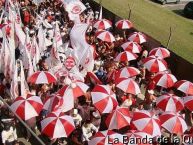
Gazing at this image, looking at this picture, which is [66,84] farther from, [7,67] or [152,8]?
[152,8]

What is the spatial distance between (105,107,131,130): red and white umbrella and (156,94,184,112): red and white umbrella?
6.25ft

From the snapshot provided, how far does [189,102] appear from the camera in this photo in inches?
592

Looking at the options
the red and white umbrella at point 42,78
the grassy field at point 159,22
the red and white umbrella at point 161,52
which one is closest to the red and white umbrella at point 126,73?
the red and white umbrella at point 42,78

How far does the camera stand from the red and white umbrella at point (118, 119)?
12.9m

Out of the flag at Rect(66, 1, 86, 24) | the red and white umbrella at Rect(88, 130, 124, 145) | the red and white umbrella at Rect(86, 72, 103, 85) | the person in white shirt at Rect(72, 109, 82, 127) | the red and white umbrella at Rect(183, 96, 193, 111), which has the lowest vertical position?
the person in white shirt at Rect(72, 109, 82, 127)

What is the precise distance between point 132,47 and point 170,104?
561 cm

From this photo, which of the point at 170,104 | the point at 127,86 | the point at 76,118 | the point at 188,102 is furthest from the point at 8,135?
the point at 188,102

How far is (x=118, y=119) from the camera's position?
13.0 meters

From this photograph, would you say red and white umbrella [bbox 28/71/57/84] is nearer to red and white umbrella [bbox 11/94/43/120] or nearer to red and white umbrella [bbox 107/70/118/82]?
red and white umbrella [bbox 11/94/43/120]

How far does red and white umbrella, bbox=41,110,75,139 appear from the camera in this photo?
12.3 metres

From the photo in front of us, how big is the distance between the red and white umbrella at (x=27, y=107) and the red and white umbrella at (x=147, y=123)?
3144 millimetres

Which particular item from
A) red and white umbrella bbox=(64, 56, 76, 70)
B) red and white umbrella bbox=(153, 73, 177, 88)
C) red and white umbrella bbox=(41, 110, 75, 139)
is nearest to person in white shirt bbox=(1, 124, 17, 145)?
red and white umbrella bbox=(41, 110, 75, 139)

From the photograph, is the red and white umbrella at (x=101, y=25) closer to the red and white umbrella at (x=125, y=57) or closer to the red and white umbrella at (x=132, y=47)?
the red and white umbrella at (x=132, y=47)

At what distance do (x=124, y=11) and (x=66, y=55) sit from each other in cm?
1361
